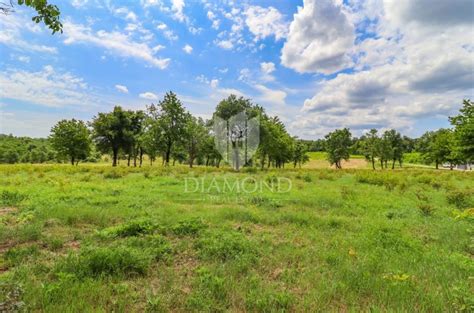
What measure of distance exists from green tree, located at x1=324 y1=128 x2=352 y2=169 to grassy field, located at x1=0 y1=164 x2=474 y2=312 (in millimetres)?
55890

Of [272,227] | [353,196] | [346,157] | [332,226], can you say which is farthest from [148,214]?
[346,157]

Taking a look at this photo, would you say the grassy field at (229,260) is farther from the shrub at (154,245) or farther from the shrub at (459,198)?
the shrub at (459,198)

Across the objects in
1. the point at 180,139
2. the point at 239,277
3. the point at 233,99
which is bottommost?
the point at 239,277

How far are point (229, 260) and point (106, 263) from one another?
2.21 m

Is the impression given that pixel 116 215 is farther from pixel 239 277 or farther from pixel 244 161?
pixel 244 161

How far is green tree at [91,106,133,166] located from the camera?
132ft

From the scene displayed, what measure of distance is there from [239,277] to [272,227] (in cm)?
319

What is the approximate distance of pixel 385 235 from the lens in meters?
6.36

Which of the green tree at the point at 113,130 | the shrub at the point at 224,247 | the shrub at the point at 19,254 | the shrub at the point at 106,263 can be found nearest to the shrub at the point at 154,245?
the shrub at the point at 106,263

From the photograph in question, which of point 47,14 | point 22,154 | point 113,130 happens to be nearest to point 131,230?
point 47,14

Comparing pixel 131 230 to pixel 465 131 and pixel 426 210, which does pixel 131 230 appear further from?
pixel 465 131

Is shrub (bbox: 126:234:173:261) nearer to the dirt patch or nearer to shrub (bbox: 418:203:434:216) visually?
→ the dirt patch

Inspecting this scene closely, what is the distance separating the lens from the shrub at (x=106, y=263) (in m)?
4.22

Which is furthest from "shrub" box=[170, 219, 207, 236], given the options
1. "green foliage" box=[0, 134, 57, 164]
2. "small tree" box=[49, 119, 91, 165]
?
"green foliage" box=[0, 134, 57, 164]
